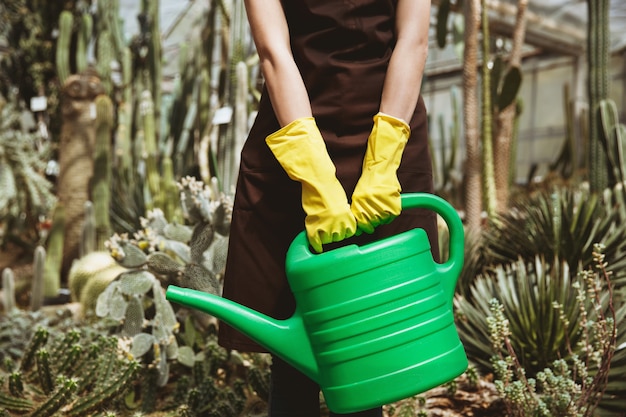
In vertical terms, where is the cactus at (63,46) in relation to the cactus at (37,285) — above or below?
above

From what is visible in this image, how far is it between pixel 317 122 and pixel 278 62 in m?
Answer: 0.14

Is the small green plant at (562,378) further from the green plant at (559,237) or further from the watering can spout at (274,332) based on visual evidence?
the green plant at (559,237)

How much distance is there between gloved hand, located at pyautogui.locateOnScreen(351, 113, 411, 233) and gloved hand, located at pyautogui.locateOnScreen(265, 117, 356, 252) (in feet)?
0.09

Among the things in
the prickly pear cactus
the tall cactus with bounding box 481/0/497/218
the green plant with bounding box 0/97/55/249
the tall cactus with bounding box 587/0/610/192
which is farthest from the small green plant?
the green plant with bounding box 0/97/55/249

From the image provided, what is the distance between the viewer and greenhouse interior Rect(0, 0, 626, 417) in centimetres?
115

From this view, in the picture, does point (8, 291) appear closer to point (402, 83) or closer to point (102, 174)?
point (102, 174)

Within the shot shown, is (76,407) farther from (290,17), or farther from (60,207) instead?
(60,207)

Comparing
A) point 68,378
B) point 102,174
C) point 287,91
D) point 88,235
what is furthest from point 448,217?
point 102,174

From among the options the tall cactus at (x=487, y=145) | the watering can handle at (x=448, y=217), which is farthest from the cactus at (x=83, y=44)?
the watering can handle at (x=448, y=217)

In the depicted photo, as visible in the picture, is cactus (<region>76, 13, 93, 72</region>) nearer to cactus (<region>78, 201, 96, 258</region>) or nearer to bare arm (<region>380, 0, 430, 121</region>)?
cactus (<region>78, 201, 96, 258</region>)

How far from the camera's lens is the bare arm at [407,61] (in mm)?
1133

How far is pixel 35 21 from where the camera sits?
6.68 metres

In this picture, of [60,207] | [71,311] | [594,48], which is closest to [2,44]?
[60,207]

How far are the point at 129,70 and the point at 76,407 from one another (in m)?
4.53
